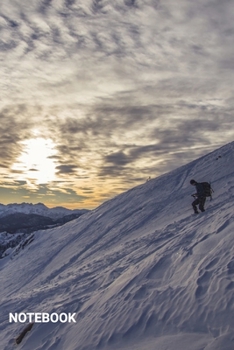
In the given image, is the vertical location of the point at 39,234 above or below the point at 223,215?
above

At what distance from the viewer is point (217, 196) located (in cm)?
1762

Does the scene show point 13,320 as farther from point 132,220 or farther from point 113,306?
point 132,220

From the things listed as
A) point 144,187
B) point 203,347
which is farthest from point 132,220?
point 203,347

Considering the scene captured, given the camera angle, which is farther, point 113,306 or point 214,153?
point 214,153

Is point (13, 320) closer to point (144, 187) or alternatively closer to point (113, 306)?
point (113, 306)

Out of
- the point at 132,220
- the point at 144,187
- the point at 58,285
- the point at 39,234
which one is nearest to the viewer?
the point at 58,285

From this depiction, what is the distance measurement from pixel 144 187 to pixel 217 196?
12467 millimetres

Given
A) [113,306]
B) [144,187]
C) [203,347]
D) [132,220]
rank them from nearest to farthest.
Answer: [203,347], [113,306], [132,220], [144,187]

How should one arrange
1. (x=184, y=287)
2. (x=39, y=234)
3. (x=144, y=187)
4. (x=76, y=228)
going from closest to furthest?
(x=184, y=287) < (x=76, y=228) < (x=144, y=187) < (x=39, y=234)

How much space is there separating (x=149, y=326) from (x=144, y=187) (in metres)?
22.9

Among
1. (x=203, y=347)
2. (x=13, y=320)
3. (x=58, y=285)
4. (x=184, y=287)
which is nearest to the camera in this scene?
(x=203, y=347)

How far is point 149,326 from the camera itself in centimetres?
694

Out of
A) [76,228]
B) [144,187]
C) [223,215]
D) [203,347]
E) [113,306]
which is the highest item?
[144,187]

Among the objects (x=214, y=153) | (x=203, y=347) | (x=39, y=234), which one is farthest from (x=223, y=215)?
(x=39, y=234)
